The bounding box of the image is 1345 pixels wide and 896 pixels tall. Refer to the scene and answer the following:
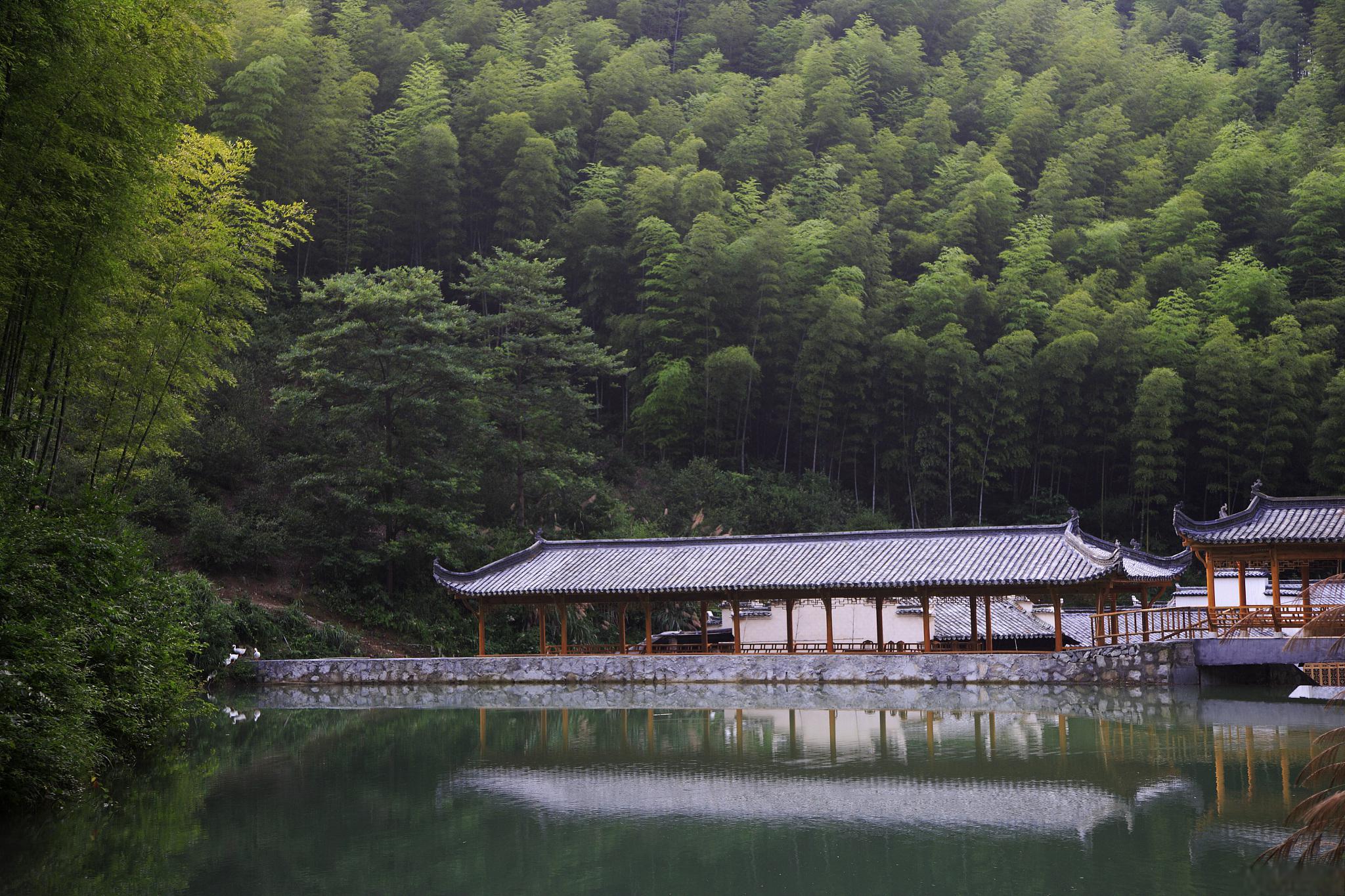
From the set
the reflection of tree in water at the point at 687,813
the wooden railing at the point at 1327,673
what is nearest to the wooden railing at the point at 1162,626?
the wooden railing at the point at 1327,673

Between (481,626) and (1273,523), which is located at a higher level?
(1273,523)

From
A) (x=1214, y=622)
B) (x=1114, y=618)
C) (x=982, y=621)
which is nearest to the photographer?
(x=1214, y=622)

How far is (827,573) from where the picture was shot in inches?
797

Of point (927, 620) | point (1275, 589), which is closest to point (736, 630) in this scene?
point (927, 620)

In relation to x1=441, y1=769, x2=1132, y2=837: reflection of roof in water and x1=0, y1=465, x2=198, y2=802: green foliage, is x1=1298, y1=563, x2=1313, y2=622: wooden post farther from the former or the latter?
x1=0, y1=465, x2=198, y2=802: green foliage

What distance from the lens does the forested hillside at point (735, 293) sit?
27438 mm

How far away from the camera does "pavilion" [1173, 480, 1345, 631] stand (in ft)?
57.9

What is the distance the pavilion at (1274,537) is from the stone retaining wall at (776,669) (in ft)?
4.76

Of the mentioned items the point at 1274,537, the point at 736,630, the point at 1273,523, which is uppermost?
the point at 1273,523

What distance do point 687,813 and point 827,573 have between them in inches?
471

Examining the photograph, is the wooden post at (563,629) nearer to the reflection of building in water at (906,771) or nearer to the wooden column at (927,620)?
the wooden column at (927,620)

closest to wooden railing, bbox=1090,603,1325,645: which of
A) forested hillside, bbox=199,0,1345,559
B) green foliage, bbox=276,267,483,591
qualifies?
forested hillside, bbox=199,0,1345,559

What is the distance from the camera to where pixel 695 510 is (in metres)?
31.8

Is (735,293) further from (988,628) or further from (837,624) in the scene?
(988,628)
